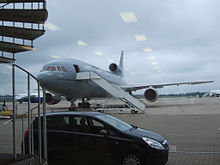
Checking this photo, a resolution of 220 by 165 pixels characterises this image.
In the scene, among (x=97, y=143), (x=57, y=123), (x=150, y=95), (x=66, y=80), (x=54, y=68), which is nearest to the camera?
(x=97, y=143)

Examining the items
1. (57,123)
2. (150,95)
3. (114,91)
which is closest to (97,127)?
(57,123)

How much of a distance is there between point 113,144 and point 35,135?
1728 mm

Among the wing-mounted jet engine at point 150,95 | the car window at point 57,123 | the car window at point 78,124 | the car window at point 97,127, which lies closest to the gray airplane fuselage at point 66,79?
the wing-mounted jet engine at point 150,95

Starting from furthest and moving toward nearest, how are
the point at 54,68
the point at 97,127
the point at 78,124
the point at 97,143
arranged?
the point at 54,68, the point at 78,124, the point at 97,127, the point at 97,143

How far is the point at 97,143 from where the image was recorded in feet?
17.3

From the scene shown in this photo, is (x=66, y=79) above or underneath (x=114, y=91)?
above

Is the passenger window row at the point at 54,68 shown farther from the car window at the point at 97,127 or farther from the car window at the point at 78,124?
the car window at the point at 97,127

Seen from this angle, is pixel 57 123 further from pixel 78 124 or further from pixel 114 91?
pixel 114 91

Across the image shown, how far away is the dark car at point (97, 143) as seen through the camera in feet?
16.7

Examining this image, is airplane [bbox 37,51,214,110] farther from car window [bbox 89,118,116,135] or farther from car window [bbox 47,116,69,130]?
car window [bbox 89,118,116,135]

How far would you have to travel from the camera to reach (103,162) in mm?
5188

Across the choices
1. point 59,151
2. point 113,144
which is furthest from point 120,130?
point 59,151

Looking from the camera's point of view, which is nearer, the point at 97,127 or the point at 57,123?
the point at 97,127

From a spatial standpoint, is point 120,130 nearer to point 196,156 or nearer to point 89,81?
point 196,156
